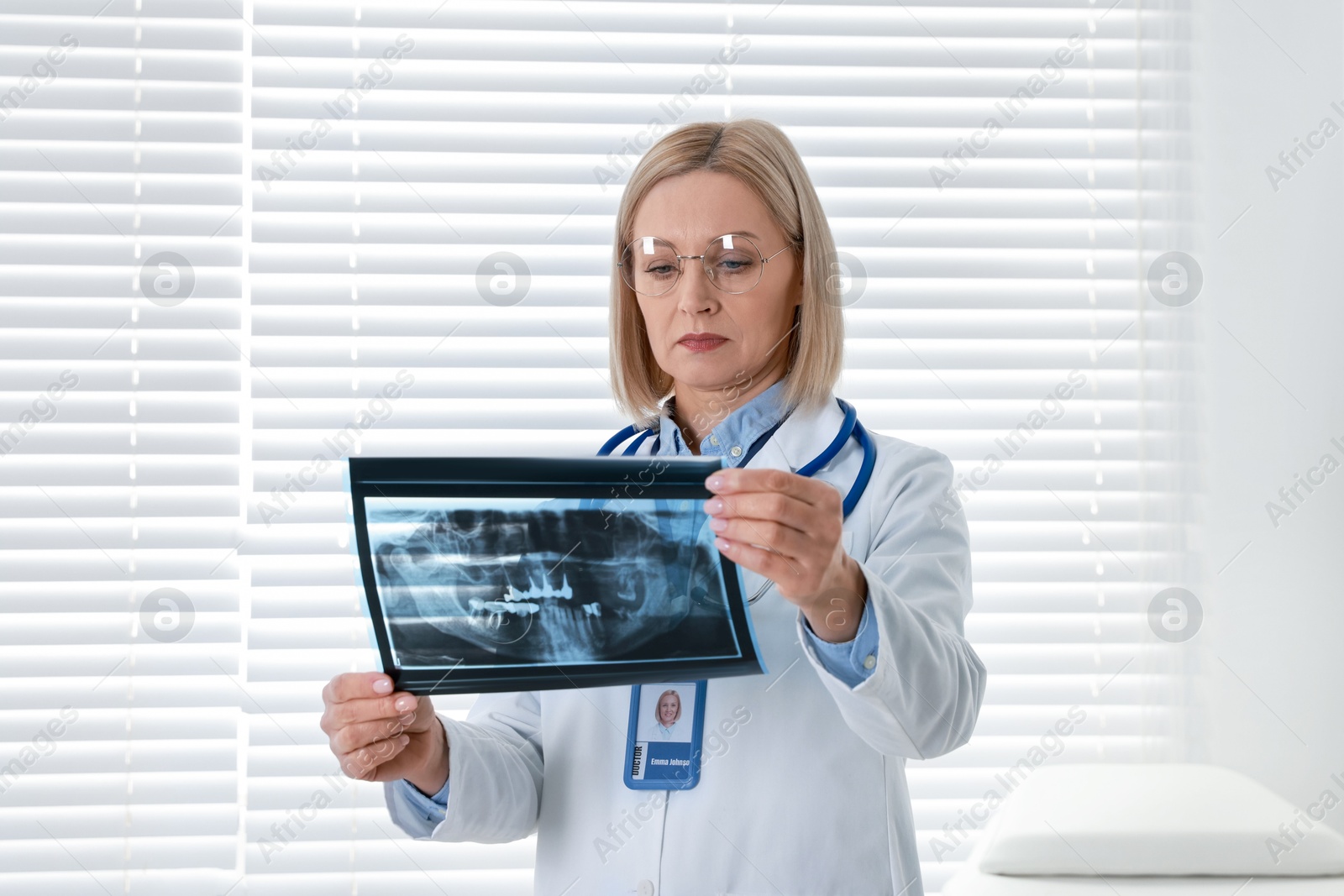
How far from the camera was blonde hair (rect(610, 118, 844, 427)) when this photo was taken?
3.72 ft

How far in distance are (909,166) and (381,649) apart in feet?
4.44

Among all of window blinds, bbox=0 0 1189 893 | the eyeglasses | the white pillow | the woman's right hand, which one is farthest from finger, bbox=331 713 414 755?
the white pillow

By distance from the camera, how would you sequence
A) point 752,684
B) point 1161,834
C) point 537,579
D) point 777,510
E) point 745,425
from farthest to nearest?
point 1161,834 → point 745,425 → point 752,684 → point 537,579 → point 777,510

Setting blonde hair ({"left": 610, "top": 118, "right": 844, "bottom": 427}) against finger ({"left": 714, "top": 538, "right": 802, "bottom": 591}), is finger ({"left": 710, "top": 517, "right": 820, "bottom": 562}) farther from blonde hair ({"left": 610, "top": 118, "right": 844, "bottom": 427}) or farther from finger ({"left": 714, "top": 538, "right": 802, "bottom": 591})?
blonde hair ({"left": 610, "top": 118, "right": 844, "bottom": 427})

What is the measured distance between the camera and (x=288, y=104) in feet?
5.89

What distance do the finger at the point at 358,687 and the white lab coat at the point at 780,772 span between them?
15 centimetres

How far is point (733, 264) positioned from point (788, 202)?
109mm

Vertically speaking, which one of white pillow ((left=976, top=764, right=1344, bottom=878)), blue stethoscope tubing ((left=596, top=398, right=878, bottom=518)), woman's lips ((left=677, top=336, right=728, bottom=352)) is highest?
woman's lips ((left=677, top=336, right=728, bottom=352))

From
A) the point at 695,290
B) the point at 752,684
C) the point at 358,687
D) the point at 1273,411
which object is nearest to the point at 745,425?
the point at 695,290

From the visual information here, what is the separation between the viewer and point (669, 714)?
3.42 feet

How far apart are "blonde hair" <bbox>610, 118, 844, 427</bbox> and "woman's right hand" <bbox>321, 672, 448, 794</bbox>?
0.53m

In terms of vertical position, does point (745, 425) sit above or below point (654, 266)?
below

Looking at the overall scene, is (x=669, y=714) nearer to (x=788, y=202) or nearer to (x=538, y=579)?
(x=538, y=579)

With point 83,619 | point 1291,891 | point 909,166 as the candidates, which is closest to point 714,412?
point 909,166
